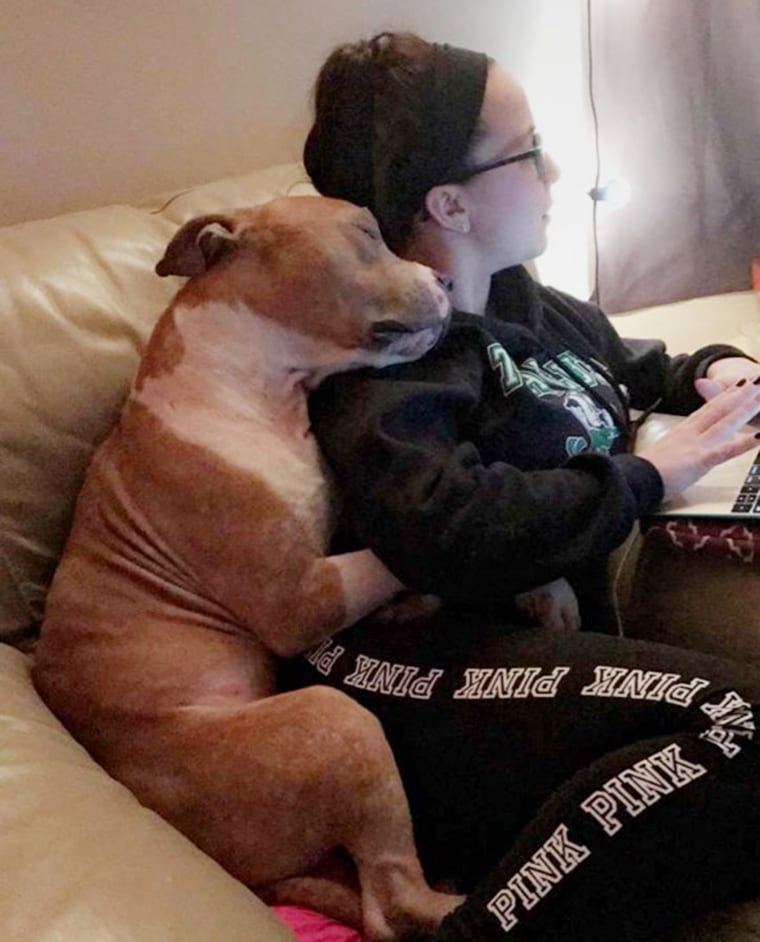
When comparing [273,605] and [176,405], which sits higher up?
[176,405]

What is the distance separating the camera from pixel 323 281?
1315 millimetres

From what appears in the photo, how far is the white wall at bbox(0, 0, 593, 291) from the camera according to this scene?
1679 mm

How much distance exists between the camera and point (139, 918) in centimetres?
93

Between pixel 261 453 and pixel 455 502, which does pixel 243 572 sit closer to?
pixel 261 453

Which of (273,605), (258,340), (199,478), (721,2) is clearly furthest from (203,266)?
(721,2)

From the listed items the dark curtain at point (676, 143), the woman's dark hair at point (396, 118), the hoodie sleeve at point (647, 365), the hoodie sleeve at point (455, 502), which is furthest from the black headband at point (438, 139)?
the dark curtain at point (676, 143)

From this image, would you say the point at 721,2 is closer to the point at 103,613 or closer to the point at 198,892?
the point at 103,613

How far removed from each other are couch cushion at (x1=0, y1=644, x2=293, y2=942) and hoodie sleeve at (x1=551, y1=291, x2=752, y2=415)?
985mm

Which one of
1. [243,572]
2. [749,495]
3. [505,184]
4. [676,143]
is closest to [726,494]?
[749,495]

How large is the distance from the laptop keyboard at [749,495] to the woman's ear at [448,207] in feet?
1.51

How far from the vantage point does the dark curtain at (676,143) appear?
7.50 ft

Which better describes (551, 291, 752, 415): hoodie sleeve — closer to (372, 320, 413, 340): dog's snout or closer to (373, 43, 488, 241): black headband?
(373, 43, 488, 241): black headband

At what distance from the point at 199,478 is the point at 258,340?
178 millimetres

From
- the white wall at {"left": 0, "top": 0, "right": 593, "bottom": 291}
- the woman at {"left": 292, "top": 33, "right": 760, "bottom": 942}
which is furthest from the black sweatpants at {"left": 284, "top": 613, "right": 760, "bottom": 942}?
the white wall at {"left": 0, "top": 0, "right": 593, "bottom": 291}
